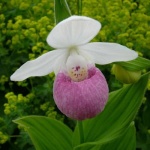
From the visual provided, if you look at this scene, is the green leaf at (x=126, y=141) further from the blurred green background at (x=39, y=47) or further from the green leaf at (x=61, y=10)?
the green leaf at (x=61, y=10)

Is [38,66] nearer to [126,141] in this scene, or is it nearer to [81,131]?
[81,131]

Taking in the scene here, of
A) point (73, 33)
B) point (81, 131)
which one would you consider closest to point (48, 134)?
point (81, 131)

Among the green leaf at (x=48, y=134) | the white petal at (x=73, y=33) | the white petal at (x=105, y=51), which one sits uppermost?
the white petal at (x=73, y=33)

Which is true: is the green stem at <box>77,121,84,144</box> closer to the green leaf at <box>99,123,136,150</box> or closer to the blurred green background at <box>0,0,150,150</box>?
the green leaf at <box>99,123,136,150</box>

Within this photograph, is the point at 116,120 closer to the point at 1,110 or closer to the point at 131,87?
the point at 131,87

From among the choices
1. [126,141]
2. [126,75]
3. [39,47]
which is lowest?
[126,141]

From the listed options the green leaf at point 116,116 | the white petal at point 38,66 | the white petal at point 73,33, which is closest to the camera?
the white petal at point 73,33

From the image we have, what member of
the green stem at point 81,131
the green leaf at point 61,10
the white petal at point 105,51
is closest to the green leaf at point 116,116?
the green stem at point 81,131
